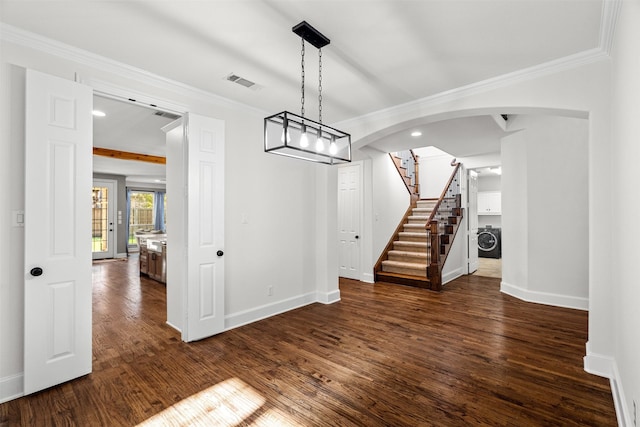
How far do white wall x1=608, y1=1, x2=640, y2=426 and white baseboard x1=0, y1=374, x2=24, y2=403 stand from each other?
152 inches

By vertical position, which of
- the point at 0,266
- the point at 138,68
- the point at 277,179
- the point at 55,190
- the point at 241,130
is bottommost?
the point at 0,266

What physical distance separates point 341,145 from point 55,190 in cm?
232

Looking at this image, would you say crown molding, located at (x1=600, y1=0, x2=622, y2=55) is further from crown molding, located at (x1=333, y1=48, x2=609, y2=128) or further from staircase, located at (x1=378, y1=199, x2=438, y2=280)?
staircase, located at (x1=378, y1=199, x2=438, y2=280)

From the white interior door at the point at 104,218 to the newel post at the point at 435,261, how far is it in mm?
9446

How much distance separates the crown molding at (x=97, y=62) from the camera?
7.49 feet

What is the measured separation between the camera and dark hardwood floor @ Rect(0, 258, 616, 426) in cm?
206

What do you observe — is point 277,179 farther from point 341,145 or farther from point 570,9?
point 570,9

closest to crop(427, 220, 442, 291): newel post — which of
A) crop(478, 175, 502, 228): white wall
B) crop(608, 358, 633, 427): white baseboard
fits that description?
crop(608, 358, 633, 427): white baseboard

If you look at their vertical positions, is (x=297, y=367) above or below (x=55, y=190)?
below

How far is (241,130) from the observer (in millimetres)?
3834

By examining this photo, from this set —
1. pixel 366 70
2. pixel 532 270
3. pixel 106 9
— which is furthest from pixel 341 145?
pixel 532 270

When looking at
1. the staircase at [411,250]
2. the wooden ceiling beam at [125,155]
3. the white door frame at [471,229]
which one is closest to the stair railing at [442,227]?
the staircase at [411,250]

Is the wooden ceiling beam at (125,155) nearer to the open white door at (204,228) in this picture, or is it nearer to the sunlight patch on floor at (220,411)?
the open white door at (204,228)

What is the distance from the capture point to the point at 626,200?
72.3 inches
